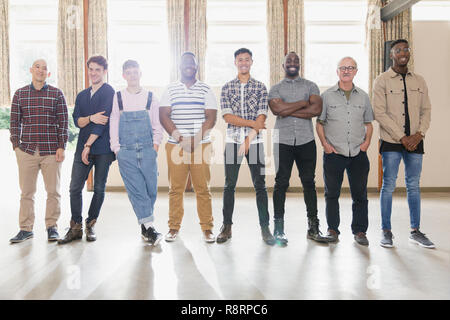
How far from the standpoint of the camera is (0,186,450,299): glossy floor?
203cm

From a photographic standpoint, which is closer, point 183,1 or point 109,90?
point 109,90

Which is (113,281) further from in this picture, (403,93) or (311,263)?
(403,93)

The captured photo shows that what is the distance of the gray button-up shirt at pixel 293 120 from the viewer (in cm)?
300

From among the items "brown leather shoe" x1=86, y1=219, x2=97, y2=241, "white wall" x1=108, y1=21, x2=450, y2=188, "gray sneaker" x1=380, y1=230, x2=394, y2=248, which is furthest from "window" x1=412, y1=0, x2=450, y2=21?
"brown leather shoe" x1=86, y1=219, x2=97, y2=241

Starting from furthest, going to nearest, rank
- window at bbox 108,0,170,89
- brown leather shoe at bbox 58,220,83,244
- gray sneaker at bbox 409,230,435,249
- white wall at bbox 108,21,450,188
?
window at bbox 108,0,170,89 < white wall at bbox 108,21,450,188 < brown leather shoe at bbox 58,220,83,244 < gray sneaker at bbox 409,230,435,249

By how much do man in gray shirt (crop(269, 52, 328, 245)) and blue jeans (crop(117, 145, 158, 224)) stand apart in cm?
112

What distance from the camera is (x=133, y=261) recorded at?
259 cm

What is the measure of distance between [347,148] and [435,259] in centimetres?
108

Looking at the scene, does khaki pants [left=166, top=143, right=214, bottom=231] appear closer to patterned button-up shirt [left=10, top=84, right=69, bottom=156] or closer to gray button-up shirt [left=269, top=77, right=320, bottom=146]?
gray button-up shirt [left=269, top=77, right=320, bottom=146]

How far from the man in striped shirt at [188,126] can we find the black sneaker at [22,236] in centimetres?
142

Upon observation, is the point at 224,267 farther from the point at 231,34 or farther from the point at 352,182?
the point at 231,34

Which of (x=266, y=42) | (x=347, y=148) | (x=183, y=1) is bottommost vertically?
(x=347, y=148)

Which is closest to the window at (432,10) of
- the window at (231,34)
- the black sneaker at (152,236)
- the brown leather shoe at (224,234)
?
the window at (231,34)

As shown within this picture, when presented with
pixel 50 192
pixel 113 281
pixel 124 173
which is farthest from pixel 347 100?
pixel 50 192
